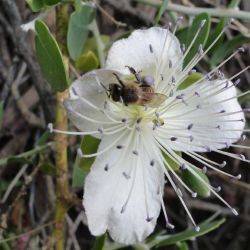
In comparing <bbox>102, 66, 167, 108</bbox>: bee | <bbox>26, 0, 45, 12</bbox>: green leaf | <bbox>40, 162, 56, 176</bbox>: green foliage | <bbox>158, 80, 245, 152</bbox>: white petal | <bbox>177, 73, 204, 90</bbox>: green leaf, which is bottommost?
<bbox>40, 162, 56, 176</bbox>: green foliage

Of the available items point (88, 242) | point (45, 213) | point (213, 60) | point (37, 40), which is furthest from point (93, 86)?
point (88, 242)

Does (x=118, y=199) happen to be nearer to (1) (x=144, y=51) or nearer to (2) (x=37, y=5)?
(1) (x=144, y=51)

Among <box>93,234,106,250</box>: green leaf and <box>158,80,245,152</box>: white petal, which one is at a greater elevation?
<box>158,80,245,152</box>: white petal

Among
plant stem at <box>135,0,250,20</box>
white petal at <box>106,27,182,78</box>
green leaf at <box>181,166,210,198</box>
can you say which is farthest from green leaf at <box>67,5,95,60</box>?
green leaf at <box>181,166,210,198</box>

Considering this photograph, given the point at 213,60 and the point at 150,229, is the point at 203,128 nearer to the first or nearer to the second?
the point at 150,229

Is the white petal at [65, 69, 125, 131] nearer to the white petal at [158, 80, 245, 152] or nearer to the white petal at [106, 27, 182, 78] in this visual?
the white petal at [106, 27, 182, 78]

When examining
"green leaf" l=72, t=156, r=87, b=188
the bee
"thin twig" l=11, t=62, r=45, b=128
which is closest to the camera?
the bee

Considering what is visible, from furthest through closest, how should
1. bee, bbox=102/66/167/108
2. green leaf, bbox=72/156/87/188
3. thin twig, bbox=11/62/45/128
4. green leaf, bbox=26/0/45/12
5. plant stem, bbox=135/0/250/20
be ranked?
thin twig, bbox=11/62/45/128 < plant stem, bbox=135/0/250/20 < green leaf, bbox=72/156/87/188 < green leaf, bbox=26/0/45/12 < bee, bbox=102/66/167/108

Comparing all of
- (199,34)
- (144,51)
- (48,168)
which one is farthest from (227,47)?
(48,168)
